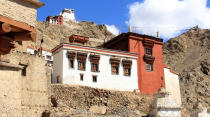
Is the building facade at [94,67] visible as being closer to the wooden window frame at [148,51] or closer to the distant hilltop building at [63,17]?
the wooden window frame at [148,51]

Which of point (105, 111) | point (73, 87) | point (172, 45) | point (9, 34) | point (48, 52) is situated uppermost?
point (172, 45)

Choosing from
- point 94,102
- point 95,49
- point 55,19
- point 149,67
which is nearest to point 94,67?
point 95,49

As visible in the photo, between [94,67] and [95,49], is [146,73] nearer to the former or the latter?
[94,67]

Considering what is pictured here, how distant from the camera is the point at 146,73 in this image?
2992cm

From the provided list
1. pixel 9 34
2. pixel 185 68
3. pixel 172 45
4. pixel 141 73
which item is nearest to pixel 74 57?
pixel 141 73

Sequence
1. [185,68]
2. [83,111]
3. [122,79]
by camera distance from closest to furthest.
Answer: [83,111]
[122,79]
[185,68]

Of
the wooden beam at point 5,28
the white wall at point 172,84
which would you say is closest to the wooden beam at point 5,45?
the wooden beam at point 5,28

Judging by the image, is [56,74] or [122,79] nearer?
[56,74]

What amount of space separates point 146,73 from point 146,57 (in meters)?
1.69

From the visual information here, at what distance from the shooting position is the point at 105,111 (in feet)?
78.5

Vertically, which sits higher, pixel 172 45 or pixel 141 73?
pixel 172 45

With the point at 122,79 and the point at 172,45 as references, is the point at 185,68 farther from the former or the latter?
the point at 122,79

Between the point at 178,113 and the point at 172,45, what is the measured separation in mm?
49203

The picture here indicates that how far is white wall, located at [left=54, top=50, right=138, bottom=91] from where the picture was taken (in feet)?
84.5
